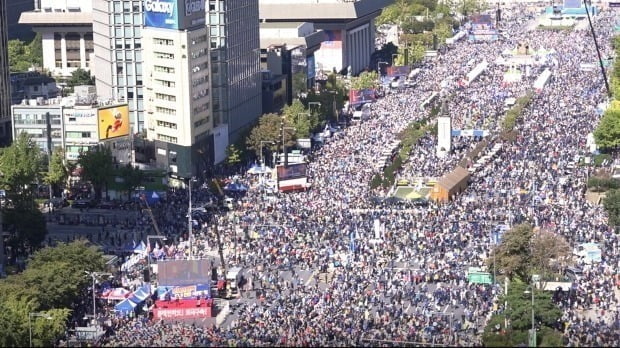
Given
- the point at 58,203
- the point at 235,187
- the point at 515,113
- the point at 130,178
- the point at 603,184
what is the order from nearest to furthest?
1. the point at 603,184
2. the point at 130,178
3. the point at 58,203
4. the point at 235,187
5. the point at 515,113

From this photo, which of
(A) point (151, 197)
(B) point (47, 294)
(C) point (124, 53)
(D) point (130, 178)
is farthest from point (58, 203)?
(B) point (47, 294)

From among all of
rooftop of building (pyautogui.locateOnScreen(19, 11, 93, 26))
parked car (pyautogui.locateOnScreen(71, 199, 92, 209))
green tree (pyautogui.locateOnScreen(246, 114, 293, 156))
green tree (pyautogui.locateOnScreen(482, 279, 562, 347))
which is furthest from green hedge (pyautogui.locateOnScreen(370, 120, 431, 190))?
rooftop of building (pyautogui.locateOnScreen(19, 11, 93, 26))

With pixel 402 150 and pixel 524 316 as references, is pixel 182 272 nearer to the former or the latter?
pixel 524 316

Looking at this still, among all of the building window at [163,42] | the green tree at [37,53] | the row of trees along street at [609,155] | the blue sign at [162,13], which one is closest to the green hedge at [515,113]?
the row of trees along street at [609,155]

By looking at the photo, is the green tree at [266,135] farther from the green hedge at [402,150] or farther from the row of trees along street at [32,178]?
the row of trees along street at [32,178]

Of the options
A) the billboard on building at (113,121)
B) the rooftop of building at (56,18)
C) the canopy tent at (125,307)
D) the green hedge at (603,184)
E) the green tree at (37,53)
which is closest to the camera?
the canopy tent at (125,307)

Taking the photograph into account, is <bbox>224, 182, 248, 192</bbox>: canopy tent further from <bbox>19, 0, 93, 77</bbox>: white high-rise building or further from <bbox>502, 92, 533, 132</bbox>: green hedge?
<bbox>19, 0, 93, 77</bbox>: white high-rise building
